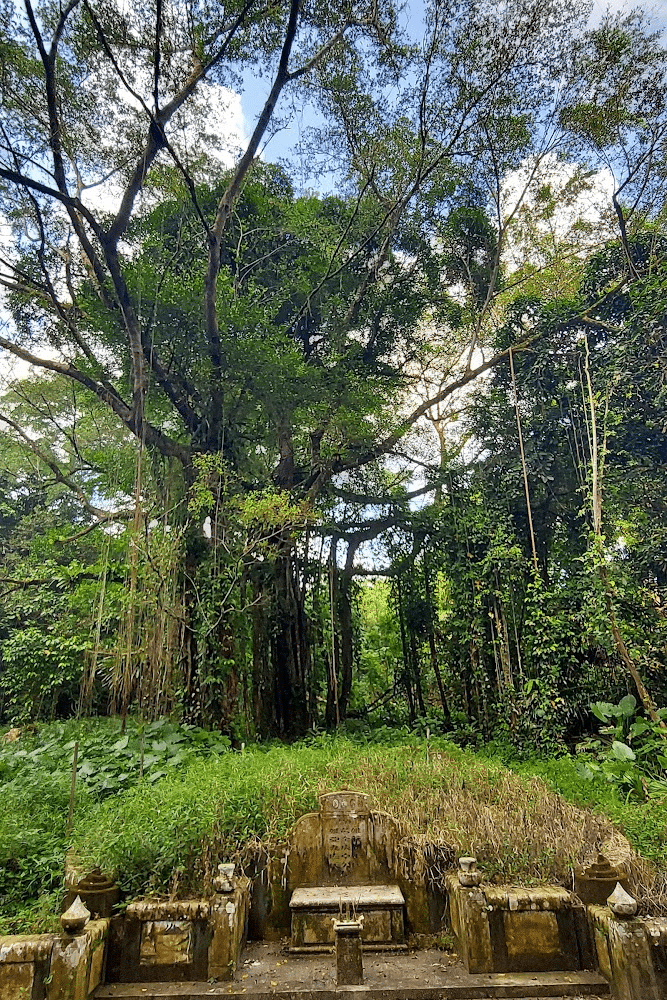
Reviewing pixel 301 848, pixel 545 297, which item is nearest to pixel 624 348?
pixel 545 297

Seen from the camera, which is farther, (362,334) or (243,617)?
(362,334)

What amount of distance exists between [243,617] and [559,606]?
348 centimetres

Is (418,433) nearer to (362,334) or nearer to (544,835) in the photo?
(362,334)

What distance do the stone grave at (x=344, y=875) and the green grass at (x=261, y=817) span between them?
0.12 meters

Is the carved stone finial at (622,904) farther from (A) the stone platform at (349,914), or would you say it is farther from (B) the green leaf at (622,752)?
(B) the green leaf at (622,752)

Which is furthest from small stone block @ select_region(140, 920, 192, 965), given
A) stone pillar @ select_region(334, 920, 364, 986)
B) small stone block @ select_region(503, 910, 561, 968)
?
small stone block @ select_region(503, 910, 561, 968)

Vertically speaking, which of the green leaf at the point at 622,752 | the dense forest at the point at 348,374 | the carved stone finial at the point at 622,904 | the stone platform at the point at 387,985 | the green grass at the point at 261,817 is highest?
the dense forest at the point at 348,374

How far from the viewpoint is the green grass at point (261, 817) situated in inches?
116

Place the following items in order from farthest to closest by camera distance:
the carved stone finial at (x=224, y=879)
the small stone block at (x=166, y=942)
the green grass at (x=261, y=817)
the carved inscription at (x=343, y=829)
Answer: the carved inscription at (x=343, y=829)
the green grass at (x=261, y=817)
the carved stone finial at (x=224, y=879)
the small stone block at (x=166, y=942)

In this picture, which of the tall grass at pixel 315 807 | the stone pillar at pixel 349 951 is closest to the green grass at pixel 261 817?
the tall grass at pixel 315 807

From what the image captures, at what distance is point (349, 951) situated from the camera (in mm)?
2553

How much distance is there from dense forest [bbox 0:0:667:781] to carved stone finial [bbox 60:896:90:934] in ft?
8.20

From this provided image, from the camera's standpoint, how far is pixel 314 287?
24.9 feet

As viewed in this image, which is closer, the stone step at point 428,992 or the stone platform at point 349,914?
the stone step at point 428,992
